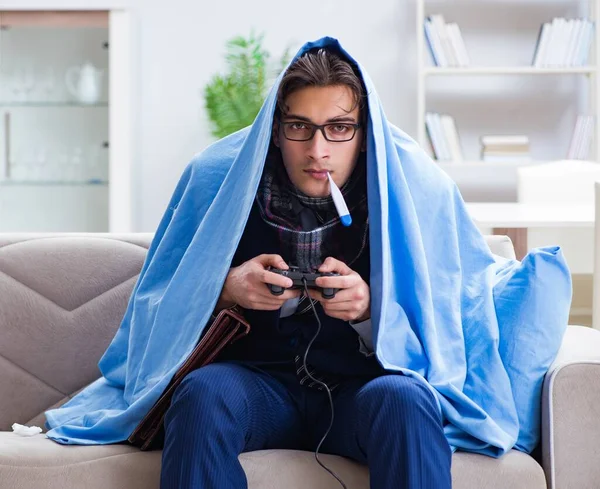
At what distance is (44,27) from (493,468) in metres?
3.67

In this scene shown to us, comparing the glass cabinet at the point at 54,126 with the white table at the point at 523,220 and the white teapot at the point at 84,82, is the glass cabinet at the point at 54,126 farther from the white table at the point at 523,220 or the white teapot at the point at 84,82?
the white table at the point at 523,220

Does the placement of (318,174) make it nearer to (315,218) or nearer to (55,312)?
(315,218)

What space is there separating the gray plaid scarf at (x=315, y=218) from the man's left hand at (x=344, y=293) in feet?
0.41

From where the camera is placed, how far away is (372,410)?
148 centimetres

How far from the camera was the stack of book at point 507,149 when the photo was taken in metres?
4.75

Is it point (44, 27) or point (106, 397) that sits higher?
point (44, 27)

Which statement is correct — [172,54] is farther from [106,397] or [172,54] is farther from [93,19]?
[106,397]

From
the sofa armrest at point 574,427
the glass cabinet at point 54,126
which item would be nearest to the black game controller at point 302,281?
the sofa armrest at point 574,427

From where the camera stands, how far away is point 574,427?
1546 mm

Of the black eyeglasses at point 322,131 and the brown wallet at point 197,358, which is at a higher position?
the black eyeglasses at point 322,131

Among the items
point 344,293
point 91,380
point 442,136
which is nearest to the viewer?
point 344,293

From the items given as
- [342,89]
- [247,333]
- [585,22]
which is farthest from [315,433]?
[585,22]

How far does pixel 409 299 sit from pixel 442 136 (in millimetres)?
3154

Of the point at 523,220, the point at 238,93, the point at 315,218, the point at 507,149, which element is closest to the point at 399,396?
the point at 315,218
